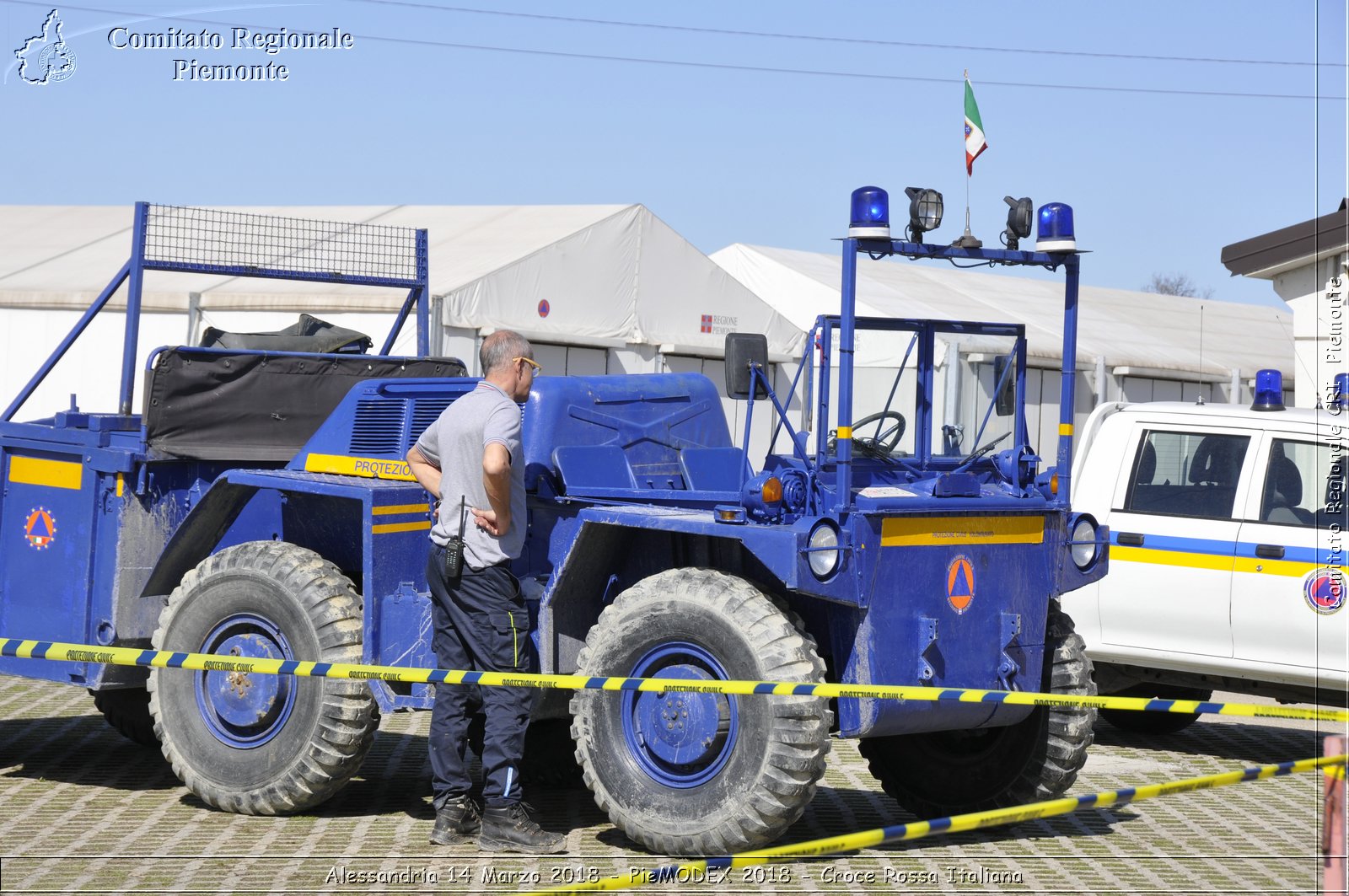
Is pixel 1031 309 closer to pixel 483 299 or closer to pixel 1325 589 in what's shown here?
pixel 483 299

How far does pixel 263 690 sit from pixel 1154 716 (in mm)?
5720

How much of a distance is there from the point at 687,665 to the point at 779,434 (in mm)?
1185

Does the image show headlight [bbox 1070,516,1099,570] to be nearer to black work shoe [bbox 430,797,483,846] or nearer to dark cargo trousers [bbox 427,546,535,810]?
dark cargo trousers [bbox 427,546,535,810]

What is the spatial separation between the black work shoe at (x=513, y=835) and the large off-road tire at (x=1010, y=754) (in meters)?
1.57

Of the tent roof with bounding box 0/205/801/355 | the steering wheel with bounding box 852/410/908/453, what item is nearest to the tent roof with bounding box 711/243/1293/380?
the tent roof with bounding box 0/205/801/355

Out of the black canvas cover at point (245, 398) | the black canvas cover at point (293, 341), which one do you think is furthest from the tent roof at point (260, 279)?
the black canvas cover at point (245, 398)

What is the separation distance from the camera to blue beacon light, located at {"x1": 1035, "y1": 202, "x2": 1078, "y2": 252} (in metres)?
6.82

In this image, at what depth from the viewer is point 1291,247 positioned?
14.0 metres

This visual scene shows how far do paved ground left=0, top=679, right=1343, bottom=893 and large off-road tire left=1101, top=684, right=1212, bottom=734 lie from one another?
1.24 metres

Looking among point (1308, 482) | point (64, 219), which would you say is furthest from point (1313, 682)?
point (64, 219)

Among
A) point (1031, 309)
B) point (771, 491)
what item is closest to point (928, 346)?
point (771, 491)

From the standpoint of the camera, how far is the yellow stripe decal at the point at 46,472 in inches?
308

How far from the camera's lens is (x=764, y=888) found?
19.8 ft

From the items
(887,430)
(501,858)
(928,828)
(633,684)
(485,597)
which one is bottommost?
(501,858)
